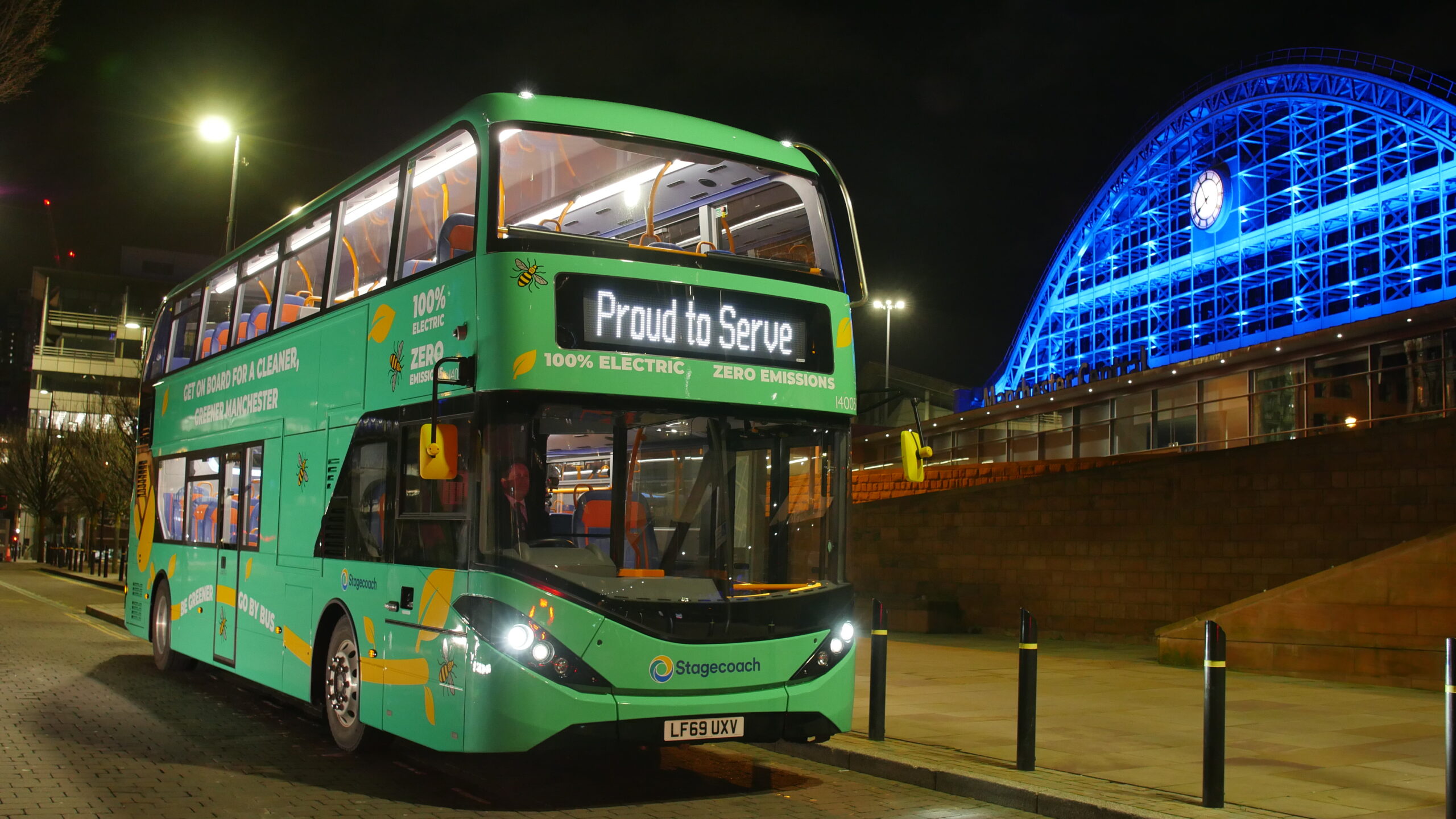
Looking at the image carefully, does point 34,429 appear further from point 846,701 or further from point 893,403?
point 846,701

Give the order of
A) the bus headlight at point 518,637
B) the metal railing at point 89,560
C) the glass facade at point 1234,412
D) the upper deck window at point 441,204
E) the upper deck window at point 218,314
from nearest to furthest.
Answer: the bus headlight at point 518,637 < the upper deck window at point 441,204 < the upper deck window at point 218,314 < the glass facade at point 1234,412 < the metal railing at point 89,560

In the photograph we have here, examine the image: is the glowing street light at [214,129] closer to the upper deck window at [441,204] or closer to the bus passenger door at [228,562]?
the bus passenger door at [228,562]

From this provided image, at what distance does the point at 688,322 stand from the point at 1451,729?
4.79 m

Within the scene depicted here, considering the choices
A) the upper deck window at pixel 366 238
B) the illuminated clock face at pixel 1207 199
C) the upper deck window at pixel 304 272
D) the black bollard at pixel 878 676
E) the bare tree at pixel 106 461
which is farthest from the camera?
the illuminated clock face at pixel 1207 199

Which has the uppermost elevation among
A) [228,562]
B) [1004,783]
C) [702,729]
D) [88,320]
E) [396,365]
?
[88,320]

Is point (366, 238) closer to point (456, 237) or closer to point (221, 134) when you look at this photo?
point (456, 237)

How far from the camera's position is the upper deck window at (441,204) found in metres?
7.77

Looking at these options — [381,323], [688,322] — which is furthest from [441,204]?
[688,322]

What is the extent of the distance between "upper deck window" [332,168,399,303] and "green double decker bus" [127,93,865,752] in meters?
0.04

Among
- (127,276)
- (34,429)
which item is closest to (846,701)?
(34,429)

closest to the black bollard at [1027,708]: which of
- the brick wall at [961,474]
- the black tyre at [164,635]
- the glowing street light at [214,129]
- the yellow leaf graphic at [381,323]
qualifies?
the yellow leaf graphic at [381,323]

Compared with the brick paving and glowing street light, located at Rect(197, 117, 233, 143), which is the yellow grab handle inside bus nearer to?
the brick paving

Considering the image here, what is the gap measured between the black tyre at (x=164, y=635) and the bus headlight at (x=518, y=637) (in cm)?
794

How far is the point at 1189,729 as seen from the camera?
10312 millimetres
